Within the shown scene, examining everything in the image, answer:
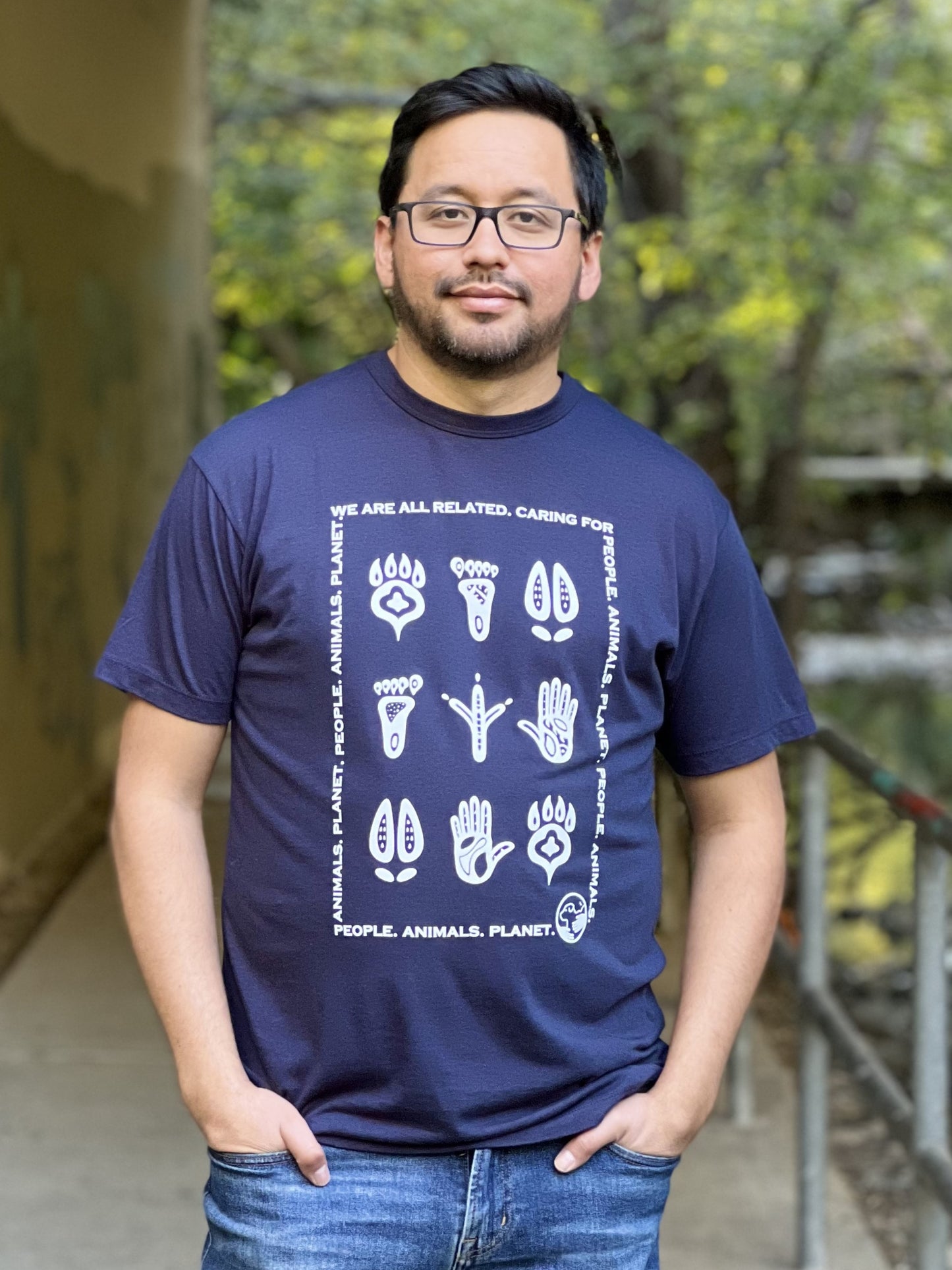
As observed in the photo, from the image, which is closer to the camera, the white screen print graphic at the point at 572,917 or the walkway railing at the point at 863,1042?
the white screen print graphic at the point at 572,917

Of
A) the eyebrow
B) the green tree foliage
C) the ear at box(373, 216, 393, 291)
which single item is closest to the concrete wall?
the green tree foliage

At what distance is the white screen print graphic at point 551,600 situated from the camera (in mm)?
1735

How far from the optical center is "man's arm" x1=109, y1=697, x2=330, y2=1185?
5.55 feet

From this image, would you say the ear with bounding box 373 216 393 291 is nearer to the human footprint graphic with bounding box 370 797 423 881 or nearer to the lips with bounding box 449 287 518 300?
the lips with bounding box 449 287 518 300

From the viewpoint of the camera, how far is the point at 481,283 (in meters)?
1.79

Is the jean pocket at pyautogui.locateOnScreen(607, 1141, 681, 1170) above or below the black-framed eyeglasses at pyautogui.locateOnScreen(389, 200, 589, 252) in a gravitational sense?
below

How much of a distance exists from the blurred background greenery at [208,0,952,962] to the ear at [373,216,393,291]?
5.57m

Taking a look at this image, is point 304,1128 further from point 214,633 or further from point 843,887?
point 843,887

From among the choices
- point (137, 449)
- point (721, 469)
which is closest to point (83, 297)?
point (137, 449)

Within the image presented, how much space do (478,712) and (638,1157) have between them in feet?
1.69

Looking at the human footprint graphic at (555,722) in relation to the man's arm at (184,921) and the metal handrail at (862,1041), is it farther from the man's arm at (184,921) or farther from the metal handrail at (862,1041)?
the metal handrail at (862,1041)

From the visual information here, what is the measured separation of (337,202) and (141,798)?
1034cm

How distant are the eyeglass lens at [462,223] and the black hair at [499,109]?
Answer: 83 mm

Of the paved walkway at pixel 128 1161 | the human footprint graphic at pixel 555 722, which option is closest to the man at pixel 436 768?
the human footprint graphic at pixel 555 722
